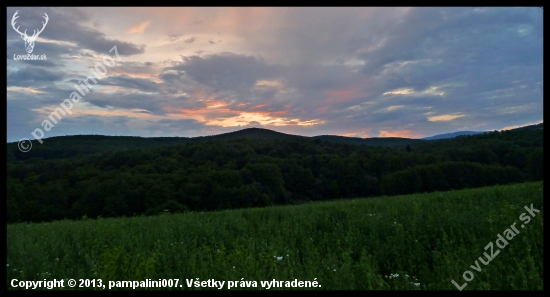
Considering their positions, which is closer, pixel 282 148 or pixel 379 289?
pixel 379 289

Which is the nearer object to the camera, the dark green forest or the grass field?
the grass field

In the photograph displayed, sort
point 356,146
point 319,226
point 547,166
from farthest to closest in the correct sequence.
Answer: point 356,146 < point 319,226 < point 547,166

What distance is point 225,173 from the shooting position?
45719 mm

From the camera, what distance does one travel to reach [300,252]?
5.82m

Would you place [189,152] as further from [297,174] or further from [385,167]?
[385,167]

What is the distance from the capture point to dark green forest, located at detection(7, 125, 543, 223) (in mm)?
36562

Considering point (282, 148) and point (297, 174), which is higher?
point (282, 148)

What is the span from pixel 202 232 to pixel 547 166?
605cm

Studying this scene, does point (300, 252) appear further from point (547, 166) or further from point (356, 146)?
point (356, 146)

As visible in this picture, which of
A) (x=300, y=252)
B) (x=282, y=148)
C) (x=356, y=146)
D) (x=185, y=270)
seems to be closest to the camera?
(x=185, y=270)

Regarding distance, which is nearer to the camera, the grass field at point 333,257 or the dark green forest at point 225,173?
the grass field at point 333,257

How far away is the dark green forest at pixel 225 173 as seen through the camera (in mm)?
36562

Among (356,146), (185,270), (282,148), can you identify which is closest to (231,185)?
(282,148)

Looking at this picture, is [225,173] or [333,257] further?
[225,173]
